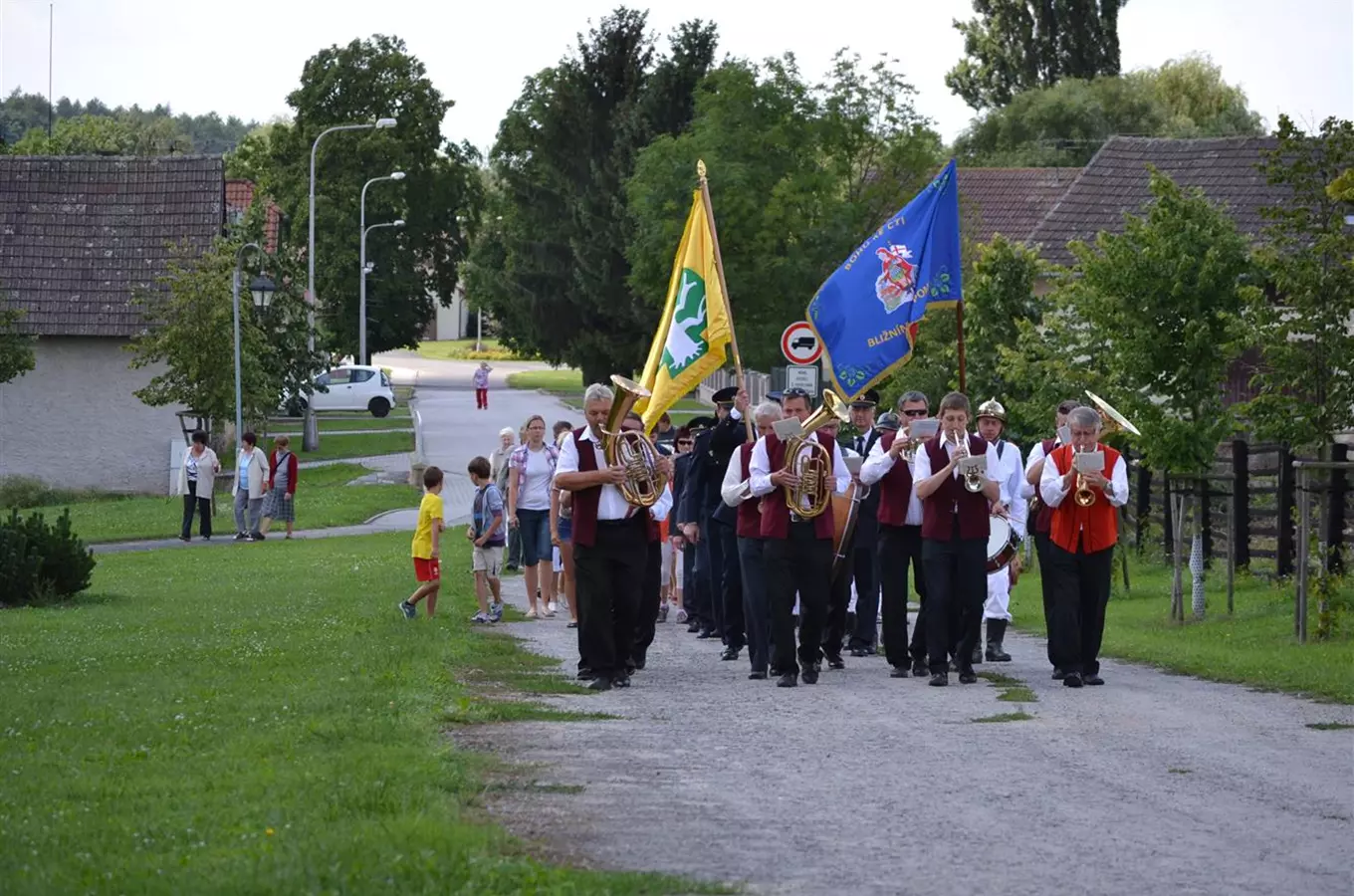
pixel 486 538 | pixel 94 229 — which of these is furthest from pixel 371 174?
pixel 486 538

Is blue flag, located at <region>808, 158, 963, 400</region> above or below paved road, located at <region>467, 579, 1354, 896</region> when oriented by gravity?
above

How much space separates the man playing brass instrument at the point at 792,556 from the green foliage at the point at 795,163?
82.3ft

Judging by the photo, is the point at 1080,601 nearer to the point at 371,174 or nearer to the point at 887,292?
the point at 887,292

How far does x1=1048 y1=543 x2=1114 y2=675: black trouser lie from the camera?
1404 cm

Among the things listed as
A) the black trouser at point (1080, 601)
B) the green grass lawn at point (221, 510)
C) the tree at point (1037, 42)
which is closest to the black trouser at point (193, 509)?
the green grass lawn at point (221, 510)

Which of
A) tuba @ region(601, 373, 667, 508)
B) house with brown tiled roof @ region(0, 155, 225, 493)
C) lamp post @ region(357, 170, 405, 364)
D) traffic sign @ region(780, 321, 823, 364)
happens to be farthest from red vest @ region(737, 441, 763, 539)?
lamp post @ region(357, 170, 405, 364)

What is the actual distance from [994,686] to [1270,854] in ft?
20.1

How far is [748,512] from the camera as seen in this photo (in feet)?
47.0

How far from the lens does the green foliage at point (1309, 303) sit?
17.7 m

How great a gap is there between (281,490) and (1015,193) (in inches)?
1351

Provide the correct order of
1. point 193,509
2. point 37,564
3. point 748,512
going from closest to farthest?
point 748,512
point 37,564
point 193,509

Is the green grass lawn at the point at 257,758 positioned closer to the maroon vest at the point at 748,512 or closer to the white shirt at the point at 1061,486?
the maroon vest at the point at 748,512

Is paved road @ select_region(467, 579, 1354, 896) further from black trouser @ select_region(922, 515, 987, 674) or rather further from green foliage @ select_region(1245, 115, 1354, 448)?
green foliage @ select_region(1245, 115, 1354, 448)

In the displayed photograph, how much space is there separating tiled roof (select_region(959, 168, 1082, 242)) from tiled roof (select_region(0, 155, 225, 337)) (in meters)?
21.9
